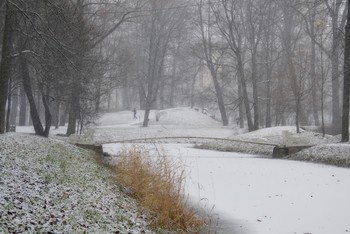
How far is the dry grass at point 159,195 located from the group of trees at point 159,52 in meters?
5.59

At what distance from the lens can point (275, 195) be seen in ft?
33.2

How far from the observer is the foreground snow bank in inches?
234

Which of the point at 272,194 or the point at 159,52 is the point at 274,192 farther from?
the point at 159,52

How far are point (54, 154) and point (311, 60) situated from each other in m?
24.7

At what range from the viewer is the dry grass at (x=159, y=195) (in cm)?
759

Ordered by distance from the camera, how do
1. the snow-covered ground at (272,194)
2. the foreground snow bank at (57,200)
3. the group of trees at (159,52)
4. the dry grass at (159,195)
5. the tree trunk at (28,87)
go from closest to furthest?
the foreground snow bank at (57,200) → the dry grass at (159,195) → the snow-covered ground at (272,194) → the group of trees at (159,52) → the tree trunk at (28,87)

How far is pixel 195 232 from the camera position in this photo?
290 inches

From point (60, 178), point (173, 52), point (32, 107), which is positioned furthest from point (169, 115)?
point (60, 178)

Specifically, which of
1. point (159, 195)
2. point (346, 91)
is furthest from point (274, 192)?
point (346, 91)

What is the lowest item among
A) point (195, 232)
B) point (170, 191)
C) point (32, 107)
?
point (195, 232)

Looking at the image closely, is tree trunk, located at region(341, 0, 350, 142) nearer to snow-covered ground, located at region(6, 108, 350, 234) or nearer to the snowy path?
snow-covered ground, located at region(6, 108, 350, 234)

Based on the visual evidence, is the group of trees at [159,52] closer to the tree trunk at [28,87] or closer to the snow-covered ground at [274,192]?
the tree trunk at [28,87]

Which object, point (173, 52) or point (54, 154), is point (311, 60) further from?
point (54, 154)

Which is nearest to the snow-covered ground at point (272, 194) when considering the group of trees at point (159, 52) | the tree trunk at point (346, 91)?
the tree trunk at point (346, 91)
